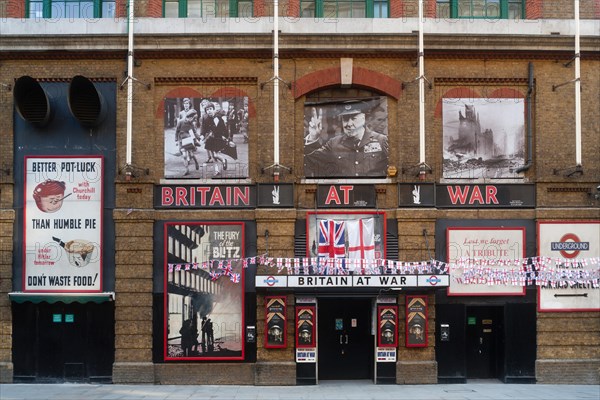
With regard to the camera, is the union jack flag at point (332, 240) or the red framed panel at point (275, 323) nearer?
the red framed panel at point (275, 323)

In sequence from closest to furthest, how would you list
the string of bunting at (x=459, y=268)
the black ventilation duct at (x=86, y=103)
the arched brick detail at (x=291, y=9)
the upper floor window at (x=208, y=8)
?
the black ventilation duct at (x=86, y=103) → the string of bunting at (x=459, y=268) → the arched brick detail at (x=291, y=9) → the upper floor window at (x=208, y=8)

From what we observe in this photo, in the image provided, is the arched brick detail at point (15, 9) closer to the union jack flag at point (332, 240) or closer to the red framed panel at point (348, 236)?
the red framed panel at point (348, 236)

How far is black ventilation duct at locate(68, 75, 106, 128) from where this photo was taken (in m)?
19.6

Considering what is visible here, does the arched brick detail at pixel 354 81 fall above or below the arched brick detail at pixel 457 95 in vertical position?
above

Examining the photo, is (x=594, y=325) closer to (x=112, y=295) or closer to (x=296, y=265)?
→ (x=296, y=265)

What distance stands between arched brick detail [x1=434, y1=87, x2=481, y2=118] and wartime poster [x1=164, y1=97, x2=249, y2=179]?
592 centimetres

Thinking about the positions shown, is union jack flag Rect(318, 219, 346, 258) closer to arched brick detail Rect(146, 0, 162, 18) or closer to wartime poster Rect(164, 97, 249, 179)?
wartime poster Rect(164, 97, 249, 179)

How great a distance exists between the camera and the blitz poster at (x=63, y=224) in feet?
65.9

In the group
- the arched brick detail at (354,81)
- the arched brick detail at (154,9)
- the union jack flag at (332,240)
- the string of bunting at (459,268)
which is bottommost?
the string of bunting at (459,268)

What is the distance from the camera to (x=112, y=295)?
1980 cm

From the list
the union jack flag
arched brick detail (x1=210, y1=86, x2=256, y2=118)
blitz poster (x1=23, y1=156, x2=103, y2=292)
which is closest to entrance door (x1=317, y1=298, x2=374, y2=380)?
the union jack flag

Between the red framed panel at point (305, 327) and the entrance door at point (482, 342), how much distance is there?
487 centimetres

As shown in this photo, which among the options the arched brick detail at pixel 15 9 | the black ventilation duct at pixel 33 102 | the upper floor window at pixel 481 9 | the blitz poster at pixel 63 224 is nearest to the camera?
the black ventilation duct at pixel 33 102

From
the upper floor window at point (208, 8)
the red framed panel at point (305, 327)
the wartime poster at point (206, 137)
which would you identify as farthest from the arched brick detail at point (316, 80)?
the red framed panel at point (305, 327)
